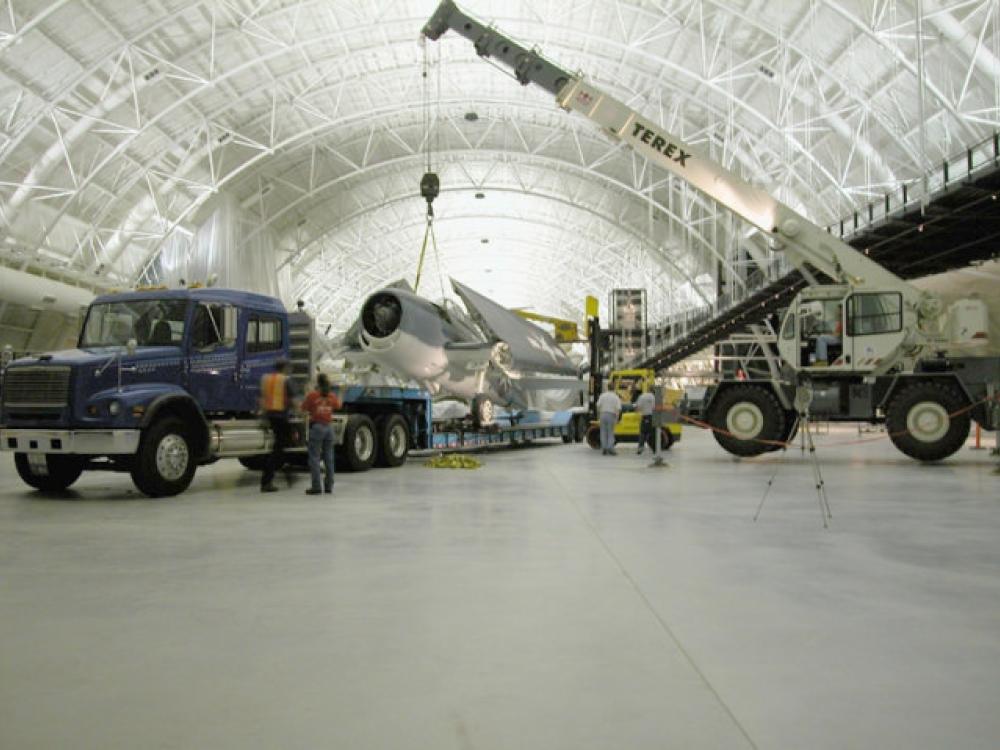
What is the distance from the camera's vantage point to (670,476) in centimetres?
1252

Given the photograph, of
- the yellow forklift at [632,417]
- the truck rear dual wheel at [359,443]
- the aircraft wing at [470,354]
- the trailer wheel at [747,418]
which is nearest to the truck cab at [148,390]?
the truck rear dual wheel at [359,443]

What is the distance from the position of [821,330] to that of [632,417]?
6.58 meters

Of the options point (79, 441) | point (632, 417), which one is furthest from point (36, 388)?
point (632, 417)

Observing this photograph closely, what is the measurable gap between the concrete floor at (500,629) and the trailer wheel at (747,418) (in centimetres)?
673

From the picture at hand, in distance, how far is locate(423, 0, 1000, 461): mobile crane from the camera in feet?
45.7

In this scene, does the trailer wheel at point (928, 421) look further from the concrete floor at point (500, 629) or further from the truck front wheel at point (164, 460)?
the truck front wheel at point (164, 460)

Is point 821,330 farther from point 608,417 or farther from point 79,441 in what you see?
point 79,441

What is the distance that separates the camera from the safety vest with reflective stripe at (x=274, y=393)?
34.2 ft

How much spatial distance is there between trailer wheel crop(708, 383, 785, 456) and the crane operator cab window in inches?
41.2

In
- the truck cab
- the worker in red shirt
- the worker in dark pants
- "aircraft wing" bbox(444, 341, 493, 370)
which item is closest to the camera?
the truck cab

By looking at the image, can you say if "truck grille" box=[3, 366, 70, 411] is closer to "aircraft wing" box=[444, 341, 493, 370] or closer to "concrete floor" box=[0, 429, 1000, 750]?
"concrete floor" box=[0, 429, 1000, 750]

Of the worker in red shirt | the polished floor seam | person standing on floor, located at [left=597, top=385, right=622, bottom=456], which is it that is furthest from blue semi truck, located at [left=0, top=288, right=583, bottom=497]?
person standing on floor, located at [left=597, top=385, right=622, bottom=456]

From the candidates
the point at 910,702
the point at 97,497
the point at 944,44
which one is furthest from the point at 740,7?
the point at 910,702

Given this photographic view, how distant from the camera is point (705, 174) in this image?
16688mm
